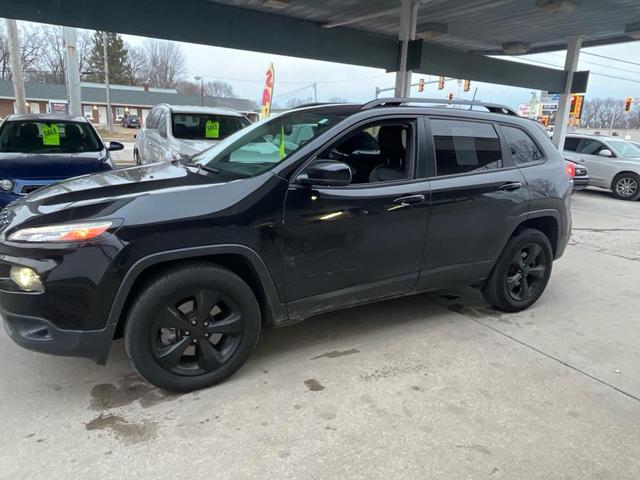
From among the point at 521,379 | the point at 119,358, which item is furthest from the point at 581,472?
the point at 119,358

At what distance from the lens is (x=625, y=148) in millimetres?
13898

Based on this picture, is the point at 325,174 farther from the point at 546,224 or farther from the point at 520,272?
the point at 546,224

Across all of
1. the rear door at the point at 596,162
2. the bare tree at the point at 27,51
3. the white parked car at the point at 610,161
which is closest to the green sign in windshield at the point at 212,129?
the white parked car at the point at 610,161

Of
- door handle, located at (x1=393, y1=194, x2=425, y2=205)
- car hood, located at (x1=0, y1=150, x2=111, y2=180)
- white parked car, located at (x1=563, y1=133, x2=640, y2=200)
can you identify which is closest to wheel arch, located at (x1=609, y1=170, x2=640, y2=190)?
white parked car, located at (x1=563, y1=133, x2=640, y2=200)

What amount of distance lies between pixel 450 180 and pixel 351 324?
1.50 metres

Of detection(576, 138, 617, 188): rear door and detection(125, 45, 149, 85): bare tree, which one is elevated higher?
detection(125, 45, 149, 85): bare tree

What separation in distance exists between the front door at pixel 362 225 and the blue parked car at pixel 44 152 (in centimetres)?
405

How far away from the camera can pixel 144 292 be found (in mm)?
2744

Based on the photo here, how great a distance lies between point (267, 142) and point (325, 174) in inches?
36.2

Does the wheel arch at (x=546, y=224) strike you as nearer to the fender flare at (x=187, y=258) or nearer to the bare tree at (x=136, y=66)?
the fender flare at (x=187, y=258)

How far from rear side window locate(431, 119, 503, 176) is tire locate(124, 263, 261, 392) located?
1940mm

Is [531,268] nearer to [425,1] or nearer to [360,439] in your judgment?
[360,439]

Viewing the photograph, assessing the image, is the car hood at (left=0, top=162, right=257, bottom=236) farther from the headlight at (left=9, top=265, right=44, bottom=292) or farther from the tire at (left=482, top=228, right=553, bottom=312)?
the tire at (left=482, top=228, right=553, bottom=312)

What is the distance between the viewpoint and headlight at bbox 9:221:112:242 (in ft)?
8.41
